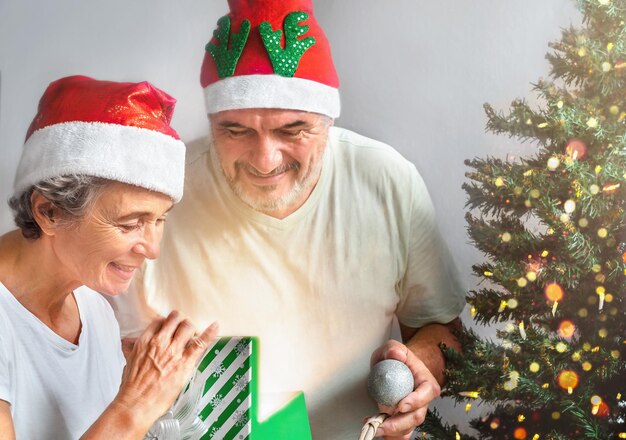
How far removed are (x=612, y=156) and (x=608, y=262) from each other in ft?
0.68

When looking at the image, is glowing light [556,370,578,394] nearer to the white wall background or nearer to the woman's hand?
the white wall background

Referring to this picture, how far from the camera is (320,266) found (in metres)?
1.59

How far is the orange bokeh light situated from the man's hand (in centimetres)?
25

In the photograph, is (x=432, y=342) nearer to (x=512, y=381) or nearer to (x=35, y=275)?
(x=512, y=381)

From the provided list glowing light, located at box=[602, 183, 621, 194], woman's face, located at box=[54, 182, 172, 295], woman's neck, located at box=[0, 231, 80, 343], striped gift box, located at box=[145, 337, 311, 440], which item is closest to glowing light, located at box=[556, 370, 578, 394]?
glowing light, located at box=[602, 183, 621, 194]

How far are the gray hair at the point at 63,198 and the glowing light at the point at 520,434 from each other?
0.96m

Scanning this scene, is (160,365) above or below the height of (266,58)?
below

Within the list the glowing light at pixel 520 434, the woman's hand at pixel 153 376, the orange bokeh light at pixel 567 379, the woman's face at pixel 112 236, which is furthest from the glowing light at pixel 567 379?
the woman's face at pixel 112 236

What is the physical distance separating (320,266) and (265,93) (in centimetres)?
37

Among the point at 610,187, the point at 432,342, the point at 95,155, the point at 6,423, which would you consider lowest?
the point at 432,342

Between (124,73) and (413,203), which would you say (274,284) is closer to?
(413,203)

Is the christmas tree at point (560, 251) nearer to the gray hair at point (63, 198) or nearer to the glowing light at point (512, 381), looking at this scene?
the glowing light at point (512, 381)

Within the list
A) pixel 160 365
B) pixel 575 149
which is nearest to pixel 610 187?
pixel 575 149

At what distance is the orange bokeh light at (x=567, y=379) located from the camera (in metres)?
1.57
